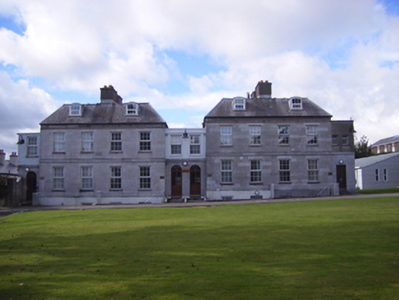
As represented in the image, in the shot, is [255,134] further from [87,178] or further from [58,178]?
[58,178]

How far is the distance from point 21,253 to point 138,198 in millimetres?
21563

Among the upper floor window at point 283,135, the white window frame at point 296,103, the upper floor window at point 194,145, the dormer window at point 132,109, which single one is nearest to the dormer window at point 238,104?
the upper floor window at point 283,135

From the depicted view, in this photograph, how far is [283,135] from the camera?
32.1 meters

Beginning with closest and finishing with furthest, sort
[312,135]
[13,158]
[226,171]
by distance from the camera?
[226,171]
[312,135]
[13,158]

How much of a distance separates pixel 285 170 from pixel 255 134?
4332 millimetres

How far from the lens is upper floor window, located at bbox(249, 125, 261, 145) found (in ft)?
105

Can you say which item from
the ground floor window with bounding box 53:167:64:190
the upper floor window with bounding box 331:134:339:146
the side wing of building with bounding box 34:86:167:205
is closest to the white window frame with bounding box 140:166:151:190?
the side wing of building with bounding box 34:86:167:205

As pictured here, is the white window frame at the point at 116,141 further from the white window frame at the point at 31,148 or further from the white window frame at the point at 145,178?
the white window frame at the point at 31,148

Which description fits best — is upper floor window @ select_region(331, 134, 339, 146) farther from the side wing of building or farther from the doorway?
the doorway

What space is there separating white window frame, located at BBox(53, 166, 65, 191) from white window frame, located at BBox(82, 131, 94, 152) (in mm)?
2854

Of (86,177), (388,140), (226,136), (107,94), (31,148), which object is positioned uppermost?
(388,140)

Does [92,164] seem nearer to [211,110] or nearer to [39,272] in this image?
[211,110]

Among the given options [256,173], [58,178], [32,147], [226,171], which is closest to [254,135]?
[256,173]

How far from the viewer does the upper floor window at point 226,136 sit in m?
31.9
